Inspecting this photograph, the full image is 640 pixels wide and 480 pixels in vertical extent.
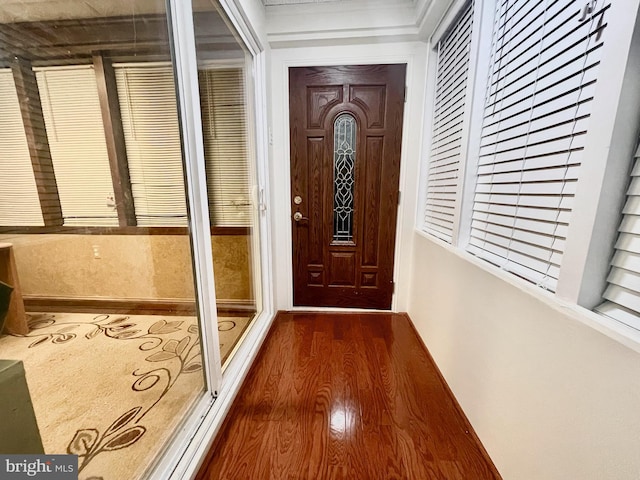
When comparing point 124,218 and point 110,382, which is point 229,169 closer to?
point 124,218

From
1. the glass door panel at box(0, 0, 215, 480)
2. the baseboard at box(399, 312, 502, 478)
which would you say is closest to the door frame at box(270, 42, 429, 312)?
the glass door panel at box(0, 0, 215, 480)

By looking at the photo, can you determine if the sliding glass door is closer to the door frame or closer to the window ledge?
the door frame

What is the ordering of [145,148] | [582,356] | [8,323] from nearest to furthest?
[582,356], [8,323], [145,148]

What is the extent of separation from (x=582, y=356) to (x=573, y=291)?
0.17m

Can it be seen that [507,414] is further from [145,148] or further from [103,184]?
[103,184]

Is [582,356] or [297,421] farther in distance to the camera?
[297,421]

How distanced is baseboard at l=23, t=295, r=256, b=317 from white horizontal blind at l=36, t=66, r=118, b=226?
1.68 ft

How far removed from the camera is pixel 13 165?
110cm

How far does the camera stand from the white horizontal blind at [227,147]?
155 cm

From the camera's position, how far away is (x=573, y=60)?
2.45 feet

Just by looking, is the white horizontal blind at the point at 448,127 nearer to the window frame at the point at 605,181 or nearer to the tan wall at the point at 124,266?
the window frame at the point at 605,181

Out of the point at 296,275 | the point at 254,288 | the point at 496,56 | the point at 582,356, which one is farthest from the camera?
the point at 296,275

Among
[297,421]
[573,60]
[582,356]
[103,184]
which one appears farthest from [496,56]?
[103,184]

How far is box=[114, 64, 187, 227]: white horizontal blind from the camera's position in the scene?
1212mm
